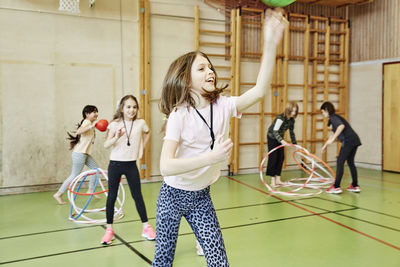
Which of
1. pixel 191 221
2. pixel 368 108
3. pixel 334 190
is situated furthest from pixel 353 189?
pixel 191 221

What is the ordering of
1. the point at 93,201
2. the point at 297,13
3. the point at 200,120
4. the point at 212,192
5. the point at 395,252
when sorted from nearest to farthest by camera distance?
1. the point at 200,120
2. the point at 395,252
3. the point at 93,201
4. the point at 212,192
5. the point at 297,13

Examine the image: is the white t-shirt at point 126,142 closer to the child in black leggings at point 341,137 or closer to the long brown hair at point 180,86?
the long brown hair at point 180,86

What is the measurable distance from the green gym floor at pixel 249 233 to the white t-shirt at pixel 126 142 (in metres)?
0.93

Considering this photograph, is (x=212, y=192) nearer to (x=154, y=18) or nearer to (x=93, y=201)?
(x=93, y=201)

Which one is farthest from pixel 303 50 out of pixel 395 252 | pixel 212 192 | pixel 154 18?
pixel 395 252

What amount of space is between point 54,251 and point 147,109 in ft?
13.5

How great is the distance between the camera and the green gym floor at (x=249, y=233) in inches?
142

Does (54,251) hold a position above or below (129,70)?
below

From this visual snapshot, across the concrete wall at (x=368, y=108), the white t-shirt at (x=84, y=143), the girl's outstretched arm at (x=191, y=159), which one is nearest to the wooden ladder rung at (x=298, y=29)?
the concrete wall at (x=368, y=108)

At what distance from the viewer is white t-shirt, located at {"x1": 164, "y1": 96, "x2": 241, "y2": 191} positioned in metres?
1.95

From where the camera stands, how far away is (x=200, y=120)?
78.7 inches

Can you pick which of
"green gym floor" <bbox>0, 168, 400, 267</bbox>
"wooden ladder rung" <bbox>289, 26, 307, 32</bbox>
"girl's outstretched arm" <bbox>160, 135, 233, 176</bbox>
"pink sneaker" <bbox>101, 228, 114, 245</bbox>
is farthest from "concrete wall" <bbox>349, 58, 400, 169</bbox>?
"girl's outstretched arm" <bbox>160, 135, 233, 176</bbox>

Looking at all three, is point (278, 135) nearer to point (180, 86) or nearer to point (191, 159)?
point (180, 86)

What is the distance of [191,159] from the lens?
1728 millimetres
